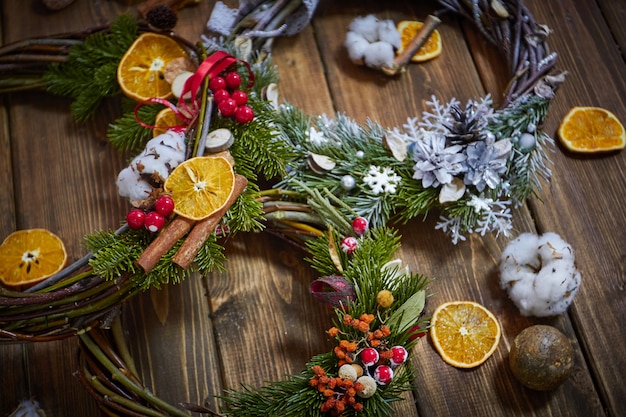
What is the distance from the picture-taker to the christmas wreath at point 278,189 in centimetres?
129

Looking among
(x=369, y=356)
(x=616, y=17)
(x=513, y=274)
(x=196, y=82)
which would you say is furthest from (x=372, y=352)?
(x=616, y=17)

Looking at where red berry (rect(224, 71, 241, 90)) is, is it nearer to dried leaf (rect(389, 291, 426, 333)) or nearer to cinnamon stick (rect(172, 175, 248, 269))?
cinnamon stick (rect(172, 175, 248, 269))

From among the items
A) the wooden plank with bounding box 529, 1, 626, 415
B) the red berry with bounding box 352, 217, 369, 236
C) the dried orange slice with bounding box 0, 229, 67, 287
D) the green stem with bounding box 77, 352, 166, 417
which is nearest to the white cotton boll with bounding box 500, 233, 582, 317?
the wooden plank with bounding box 529, 1, 626, 415

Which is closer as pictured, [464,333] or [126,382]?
[126,382]

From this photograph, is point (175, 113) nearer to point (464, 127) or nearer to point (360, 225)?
point (360, 225)

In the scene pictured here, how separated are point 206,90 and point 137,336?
0.59 m

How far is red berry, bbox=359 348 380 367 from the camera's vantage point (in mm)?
1240

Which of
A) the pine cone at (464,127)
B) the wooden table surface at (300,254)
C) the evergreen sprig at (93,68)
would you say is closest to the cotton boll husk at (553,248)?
the wooden table surface at (300,254)

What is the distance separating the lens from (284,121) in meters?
1.56

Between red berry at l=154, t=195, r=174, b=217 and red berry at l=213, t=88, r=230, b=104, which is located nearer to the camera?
red berry at l=154, t=195, r=174, b=217

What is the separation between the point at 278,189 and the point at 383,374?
0.47 meters

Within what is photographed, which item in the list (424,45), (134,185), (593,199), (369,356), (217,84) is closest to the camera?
(369,356)

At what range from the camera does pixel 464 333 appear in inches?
59.3

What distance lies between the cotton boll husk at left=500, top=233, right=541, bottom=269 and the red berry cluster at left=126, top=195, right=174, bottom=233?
0.78m
